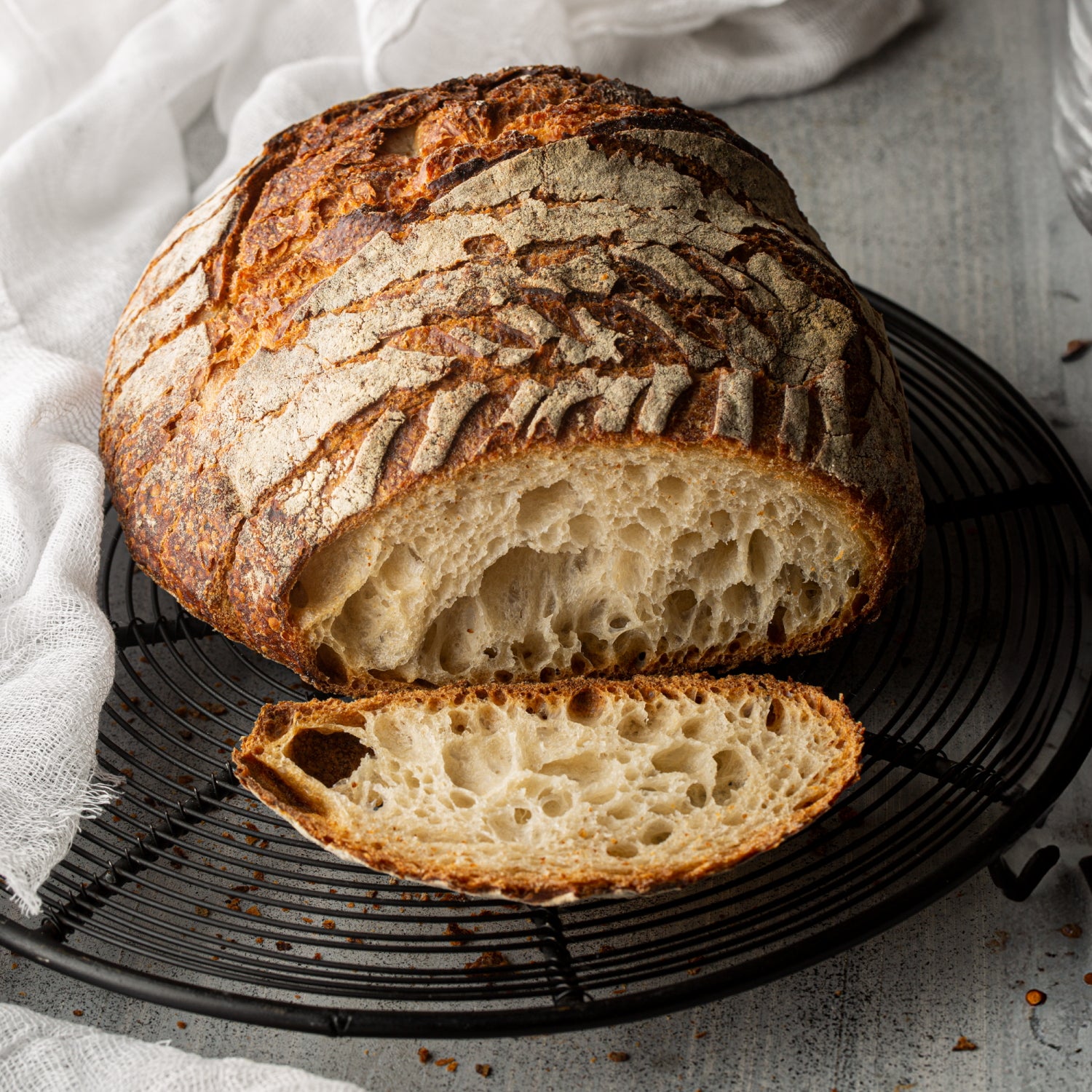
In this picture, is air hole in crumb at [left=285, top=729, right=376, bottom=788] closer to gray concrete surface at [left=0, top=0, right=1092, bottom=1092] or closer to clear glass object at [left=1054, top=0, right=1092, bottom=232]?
gray concrete surface at [left=0, top=0, right=1092, bottom=1092]

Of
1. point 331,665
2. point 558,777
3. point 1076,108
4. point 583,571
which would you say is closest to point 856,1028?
point 558,777

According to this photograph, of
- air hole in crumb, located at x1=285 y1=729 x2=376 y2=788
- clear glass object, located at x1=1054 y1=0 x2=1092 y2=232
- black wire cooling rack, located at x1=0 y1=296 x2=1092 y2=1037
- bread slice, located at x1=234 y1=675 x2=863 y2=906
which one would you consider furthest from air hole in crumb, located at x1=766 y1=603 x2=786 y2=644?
clear glass object, located at x1=1054 y1=0 x2=1092 y2=232

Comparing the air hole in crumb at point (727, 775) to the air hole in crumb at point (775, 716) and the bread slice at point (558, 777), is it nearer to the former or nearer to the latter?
the bread slice at point (558, 777)

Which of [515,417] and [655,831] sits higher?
[515,417]

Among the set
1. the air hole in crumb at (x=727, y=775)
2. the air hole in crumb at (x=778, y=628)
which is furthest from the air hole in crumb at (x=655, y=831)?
the air hole in crumb at (x=778, y=628)

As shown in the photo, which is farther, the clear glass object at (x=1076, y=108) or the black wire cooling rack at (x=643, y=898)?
the clear glass object at (x=1076, y=108)

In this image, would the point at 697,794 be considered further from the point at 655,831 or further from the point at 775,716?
the point at 775,716
